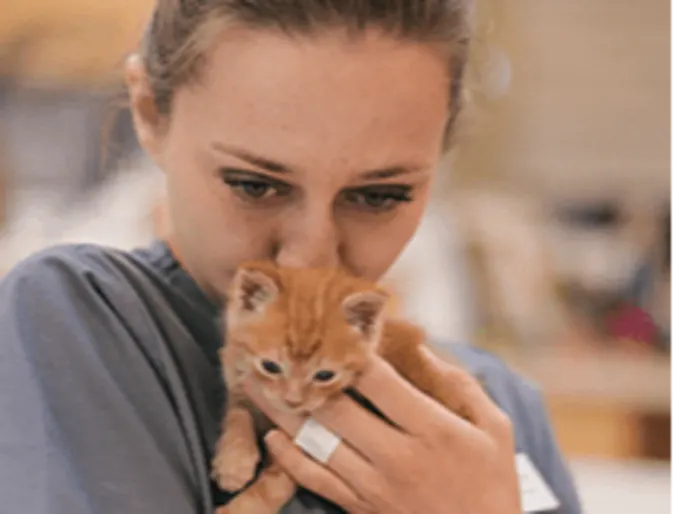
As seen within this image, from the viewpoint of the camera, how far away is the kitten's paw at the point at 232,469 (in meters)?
0.79

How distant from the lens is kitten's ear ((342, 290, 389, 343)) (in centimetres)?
87

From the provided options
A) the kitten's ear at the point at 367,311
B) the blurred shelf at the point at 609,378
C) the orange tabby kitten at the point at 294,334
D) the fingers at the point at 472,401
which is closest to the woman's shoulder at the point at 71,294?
the orange tabby kitten at the point at 294,334

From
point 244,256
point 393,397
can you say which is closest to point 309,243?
point 244,256

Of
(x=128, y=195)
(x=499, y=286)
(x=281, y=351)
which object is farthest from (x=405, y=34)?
(x=499, y=286)

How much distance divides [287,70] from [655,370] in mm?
2006

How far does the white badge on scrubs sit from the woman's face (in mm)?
389

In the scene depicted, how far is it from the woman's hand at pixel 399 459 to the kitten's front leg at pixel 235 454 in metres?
0.03

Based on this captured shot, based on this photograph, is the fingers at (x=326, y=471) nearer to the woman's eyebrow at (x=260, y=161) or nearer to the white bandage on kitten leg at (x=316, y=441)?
the white bandage on kitten leg at (x=316, y=441)

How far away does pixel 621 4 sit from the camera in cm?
255

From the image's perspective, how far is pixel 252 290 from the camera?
2.87 ft

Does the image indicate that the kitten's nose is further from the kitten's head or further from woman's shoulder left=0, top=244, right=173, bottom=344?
woman's shoulder left=0, top=244, right=173, bottom=344

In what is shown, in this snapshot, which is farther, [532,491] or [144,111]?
[532,491]

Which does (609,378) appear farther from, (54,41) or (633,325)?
(54,41)

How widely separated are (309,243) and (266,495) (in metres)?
0.27
